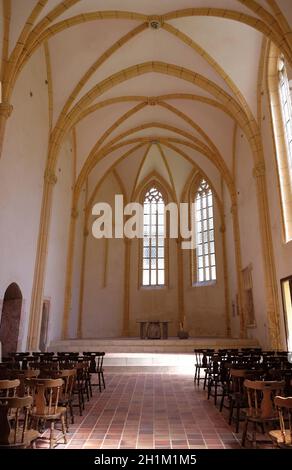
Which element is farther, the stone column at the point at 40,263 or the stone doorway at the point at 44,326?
the stone doorway at the point at 44,326

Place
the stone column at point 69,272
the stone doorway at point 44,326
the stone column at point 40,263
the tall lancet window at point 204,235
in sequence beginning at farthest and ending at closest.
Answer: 1. the tall lancet window at point 204,235
2. the stone column at point 69,272
3. the stone doorway at point 44,326
4. the stone column at point 40,263

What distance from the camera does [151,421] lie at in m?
5.30

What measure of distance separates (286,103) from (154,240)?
1271 cm

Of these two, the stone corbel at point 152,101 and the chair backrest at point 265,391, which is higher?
the stone corbel at point 152,101

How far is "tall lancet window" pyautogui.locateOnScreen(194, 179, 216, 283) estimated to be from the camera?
2053 cm

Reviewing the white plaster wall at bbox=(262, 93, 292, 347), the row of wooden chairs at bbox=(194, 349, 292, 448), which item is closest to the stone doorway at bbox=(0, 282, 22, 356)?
the row of wooden chairs at bbox=(194, 349, 292, 448)

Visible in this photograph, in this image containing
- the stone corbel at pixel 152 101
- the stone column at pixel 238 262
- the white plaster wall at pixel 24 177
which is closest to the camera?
the white plaster wall at pixel 24 177

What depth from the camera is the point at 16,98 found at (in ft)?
35.0

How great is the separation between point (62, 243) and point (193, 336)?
966 cm

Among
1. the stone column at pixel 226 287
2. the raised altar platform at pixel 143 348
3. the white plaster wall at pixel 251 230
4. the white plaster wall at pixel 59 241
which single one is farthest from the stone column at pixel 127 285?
the white plaster wall at pixel 251 230

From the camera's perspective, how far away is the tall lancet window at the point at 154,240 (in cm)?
2192

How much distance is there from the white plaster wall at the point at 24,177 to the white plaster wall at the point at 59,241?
76.5 inches

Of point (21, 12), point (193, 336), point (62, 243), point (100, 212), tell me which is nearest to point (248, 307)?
point (193, 336)

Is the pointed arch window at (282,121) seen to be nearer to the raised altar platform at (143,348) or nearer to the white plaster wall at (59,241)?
the raised altar platform at (143,348)
